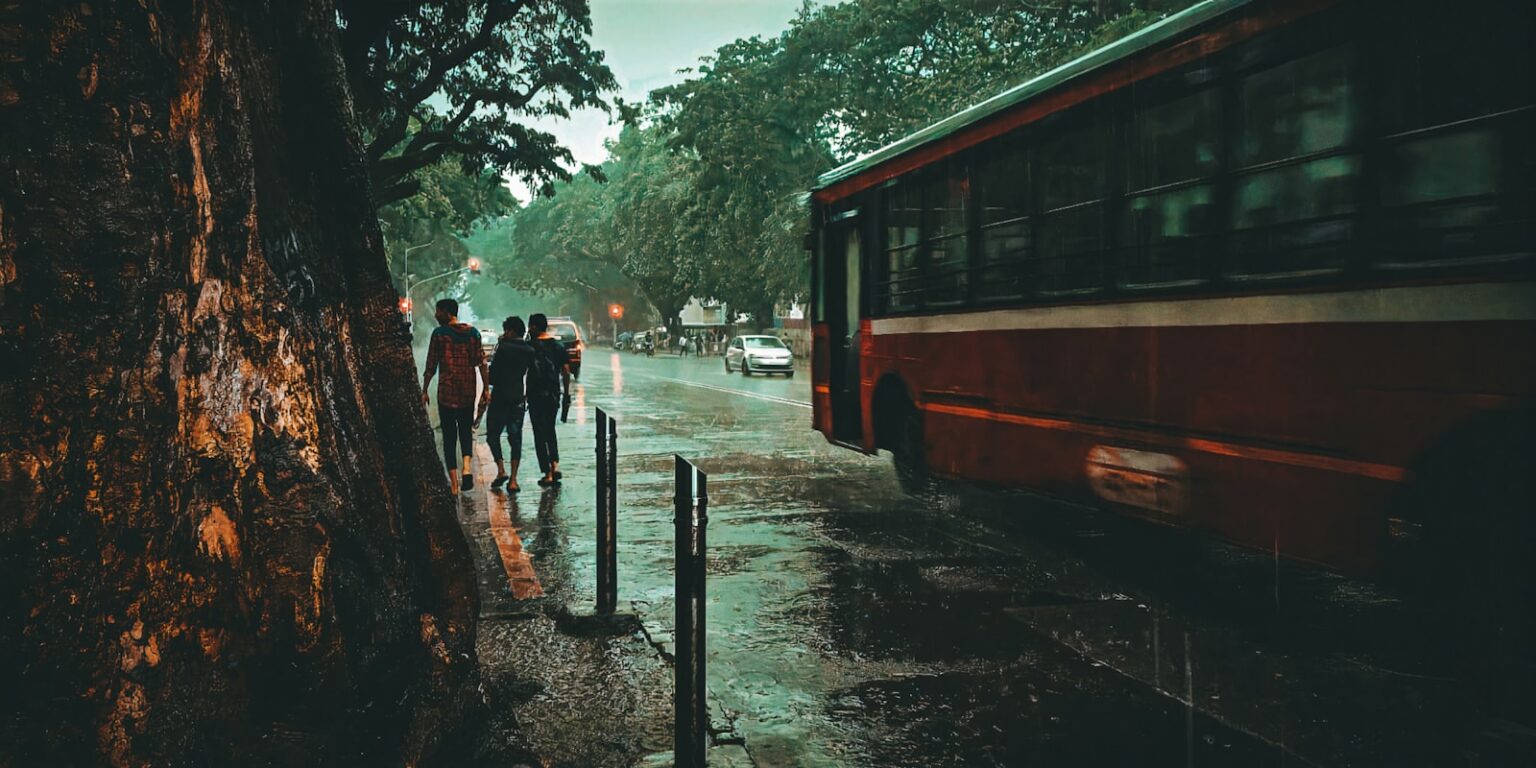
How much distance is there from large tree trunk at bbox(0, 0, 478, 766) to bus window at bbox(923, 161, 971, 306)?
5.22 metres

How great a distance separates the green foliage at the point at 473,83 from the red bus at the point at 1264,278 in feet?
43.3

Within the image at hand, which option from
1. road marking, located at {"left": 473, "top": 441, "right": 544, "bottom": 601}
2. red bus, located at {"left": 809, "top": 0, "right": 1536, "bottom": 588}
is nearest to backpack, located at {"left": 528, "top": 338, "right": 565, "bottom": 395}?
road marking, located at {"left": 473, "top": 441, "right": 544, "bottom": 601}

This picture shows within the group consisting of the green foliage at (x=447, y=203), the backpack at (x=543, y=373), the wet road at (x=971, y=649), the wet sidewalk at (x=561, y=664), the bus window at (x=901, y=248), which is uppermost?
the green foliage at (x=447, y=203)

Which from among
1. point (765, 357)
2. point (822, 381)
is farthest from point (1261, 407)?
point (765, 357)

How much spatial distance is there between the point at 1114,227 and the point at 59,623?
19.4ft

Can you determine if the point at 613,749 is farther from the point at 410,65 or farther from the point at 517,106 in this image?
the point at 517,106

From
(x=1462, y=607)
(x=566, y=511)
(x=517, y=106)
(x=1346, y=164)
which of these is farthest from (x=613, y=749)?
(x=517, y=106)

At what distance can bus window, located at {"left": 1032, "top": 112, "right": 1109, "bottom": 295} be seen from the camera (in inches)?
276

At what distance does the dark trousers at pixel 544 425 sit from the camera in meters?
11.3

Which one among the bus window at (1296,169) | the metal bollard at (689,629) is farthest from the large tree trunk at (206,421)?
the bus window at (1296,169)

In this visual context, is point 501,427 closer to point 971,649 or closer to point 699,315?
point 971,649

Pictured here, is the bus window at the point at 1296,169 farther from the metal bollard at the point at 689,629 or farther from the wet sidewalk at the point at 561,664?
the wet sidewalk at the point at 561,664

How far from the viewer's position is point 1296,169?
549 centimetres

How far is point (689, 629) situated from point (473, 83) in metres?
23.4
